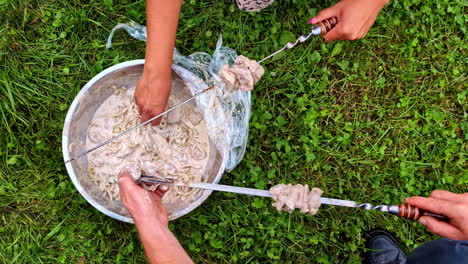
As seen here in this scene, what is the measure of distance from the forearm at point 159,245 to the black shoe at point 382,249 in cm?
151

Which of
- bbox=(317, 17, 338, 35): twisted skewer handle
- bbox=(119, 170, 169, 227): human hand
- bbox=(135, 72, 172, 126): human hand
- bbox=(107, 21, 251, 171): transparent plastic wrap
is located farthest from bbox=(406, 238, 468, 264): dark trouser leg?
bbox=(135, 72, 172, 126): human hand

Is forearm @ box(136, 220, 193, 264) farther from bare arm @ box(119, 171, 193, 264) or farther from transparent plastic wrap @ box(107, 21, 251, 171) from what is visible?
transparent plastic wrap @ box(107, 21, 251, 171)

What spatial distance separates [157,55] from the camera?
173cm

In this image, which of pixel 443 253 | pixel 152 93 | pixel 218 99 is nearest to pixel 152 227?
pixel 152 93

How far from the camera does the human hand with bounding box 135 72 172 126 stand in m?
1.81

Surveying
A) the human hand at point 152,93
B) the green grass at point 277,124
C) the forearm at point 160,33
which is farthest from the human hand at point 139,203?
the green grass at point 277,124

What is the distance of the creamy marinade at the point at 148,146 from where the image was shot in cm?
221

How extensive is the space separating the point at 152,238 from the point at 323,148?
146cm

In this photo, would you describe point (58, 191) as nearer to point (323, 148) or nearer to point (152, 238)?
point (152, 238)

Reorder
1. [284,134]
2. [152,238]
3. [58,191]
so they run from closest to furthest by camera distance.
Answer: [152,238]
[58,191]
[284,134]

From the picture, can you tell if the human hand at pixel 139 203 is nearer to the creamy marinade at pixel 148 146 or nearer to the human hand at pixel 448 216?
the creamy marinade at pixel 148 146

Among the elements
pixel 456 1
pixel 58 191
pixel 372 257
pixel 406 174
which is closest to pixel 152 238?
pixel 58 191

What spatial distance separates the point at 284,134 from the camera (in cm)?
258

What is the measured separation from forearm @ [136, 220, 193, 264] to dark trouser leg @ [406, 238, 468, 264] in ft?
4.20
